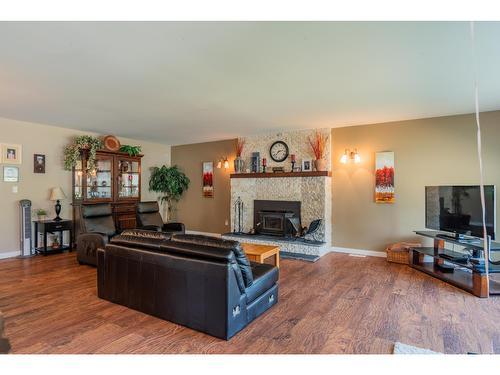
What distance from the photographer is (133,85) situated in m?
3.27

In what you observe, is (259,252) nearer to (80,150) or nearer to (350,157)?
(350,157)

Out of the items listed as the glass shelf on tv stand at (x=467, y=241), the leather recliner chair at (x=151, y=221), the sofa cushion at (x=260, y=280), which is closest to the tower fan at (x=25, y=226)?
the leather recliner chair at (x=151, y=221)

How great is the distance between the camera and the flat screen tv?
3598 millimetres

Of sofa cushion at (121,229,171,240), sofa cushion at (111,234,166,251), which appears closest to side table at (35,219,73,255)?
sofa cushion at (111,234,166,251)

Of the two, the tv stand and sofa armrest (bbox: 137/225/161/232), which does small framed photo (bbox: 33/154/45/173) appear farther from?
the tv stand

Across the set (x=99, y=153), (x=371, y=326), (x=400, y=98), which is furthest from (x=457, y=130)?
(x=99, y=153)

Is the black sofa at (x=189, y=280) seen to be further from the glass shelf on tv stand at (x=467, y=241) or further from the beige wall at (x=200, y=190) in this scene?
the beige wall at (x=200, y=190)

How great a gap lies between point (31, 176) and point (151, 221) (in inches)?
89.7

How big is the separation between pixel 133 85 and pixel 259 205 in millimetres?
3649

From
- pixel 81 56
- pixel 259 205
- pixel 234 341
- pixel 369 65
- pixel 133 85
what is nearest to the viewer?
pixel 234 341

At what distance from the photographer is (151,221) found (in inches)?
236

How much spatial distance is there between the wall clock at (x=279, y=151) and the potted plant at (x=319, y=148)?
23.7 inches

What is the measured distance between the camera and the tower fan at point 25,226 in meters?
4.94

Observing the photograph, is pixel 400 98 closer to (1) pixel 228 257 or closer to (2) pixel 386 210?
(2) pixel 386 210
